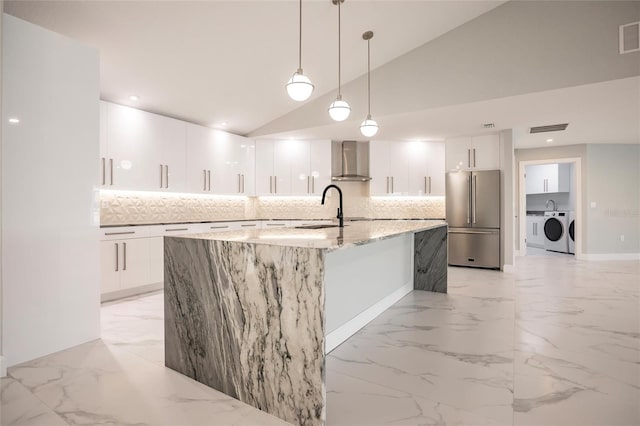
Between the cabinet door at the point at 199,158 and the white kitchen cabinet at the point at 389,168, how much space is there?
2.86 m

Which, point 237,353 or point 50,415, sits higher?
point 237,353

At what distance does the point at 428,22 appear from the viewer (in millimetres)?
4066

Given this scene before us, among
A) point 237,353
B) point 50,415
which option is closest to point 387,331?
point 237,353

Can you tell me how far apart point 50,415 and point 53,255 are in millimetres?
1184

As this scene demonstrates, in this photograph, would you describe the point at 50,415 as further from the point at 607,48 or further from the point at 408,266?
the point at 607,48

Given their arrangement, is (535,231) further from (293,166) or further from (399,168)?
(293,166)

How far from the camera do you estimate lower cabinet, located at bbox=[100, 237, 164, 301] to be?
154 inches

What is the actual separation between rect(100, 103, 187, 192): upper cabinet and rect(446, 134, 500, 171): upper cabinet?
174 inches

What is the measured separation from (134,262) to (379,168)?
4.30m

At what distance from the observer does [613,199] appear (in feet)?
22.6

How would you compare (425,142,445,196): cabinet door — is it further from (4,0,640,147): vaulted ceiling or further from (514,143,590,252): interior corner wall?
(514,143,590,252): interior corner wall

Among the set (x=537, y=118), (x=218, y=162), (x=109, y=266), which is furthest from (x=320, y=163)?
(x=109, y=266)

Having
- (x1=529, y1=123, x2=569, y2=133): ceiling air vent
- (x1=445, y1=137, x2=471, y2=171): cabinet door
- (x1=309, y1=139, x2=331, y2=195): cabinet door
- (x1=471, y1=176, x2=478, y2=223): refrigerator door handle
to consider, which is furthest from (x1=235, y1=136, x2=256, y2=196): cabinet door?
→ (x1=529, y1=123, x2=569, y2=133): ceiling air vent

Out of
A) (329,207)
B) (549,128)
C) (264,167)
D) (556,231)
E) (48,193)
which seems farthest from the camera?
(556,231)
